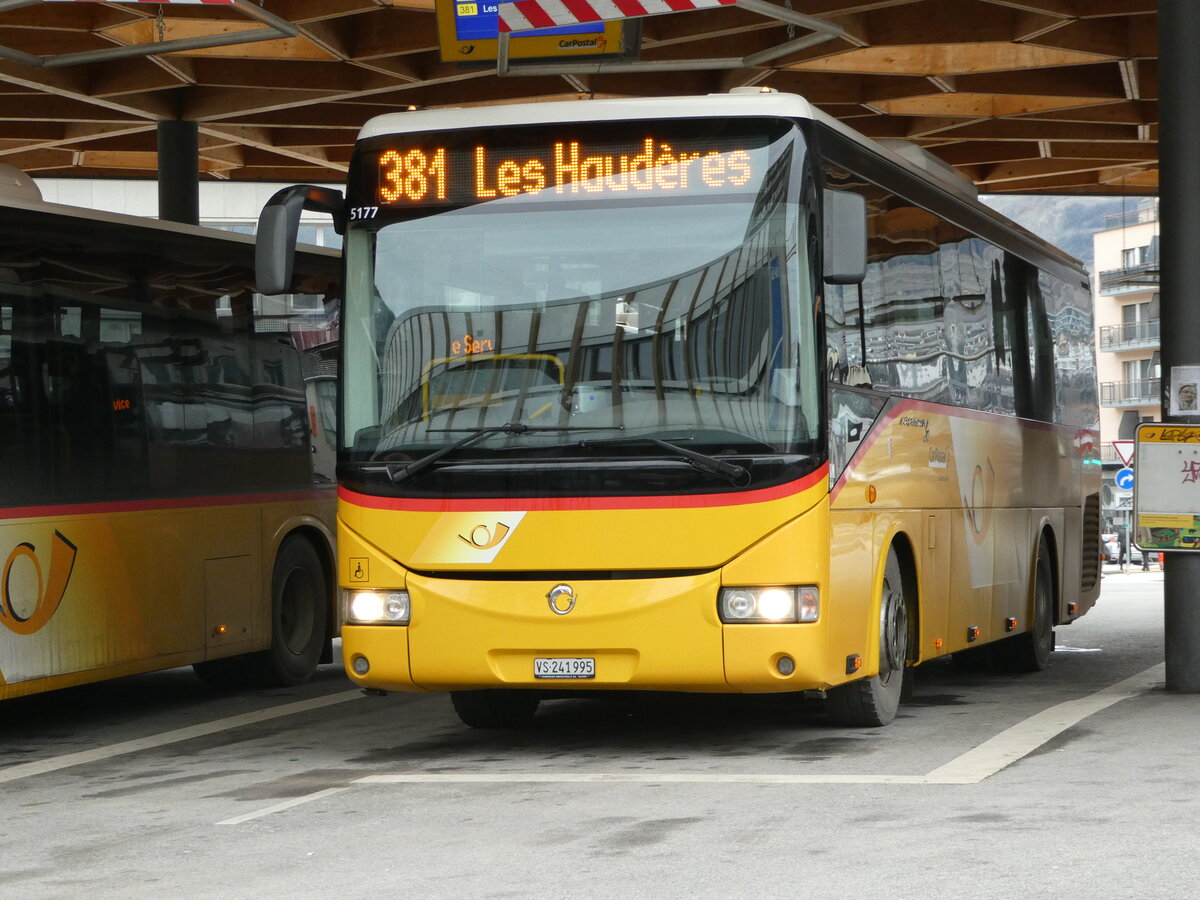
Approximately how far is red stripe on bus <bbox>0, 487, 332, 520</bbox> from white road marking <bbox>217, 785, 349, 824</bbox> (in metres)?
3.22

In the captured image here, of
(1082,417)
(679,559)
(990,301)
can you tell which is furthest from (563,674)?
(1082,417)

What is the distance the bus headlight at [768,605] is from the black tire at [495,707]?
238 cm

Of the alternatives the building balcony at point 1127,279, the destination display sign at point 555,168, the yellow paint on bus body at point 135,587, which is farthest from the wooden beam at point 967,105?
the building balcony at point 1127,279

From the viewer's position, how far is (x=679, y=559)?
30.6 ft

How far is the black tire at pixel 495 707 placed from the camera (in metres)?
11.2

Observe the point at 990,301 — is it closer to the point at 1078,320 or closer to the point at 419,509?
the point at 1078,320

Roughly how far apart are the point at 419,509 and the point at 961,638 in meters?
4.55

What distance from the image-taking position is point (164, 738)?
1188 centimetres

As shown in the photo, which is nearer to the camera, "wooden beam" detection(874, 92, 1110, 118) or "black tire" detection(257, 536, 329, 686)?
"black tire" detection(257, 536, 329, 686)

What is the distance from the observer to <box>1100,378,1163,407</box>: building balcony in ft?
320

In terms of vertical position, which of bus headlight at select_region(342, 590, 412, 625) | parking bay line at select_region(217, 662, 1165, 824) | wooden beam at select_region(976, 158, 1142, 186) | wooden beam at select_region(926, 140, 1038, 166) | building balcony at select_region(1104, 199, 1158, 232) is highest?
building balcony at select_region(1104, 199, 1158, 232)

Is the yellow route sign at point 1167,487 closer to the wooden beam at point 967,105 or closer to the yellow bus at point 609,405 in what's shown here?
A: the yellow bus at point 609,405

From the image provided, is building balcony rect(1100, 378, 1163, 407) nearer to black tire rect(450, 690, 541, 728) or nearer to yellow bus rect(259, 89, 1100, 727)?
black tire rect(450, 690, 541, 728)

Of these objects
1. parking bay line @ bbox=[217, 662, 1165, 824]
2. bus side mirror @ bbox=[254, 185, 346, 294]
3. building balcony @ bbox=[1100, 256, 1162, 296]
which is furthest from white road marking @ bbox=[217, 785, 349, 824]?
building balcony @ bbox=[1100, 256, 1162, 296]
